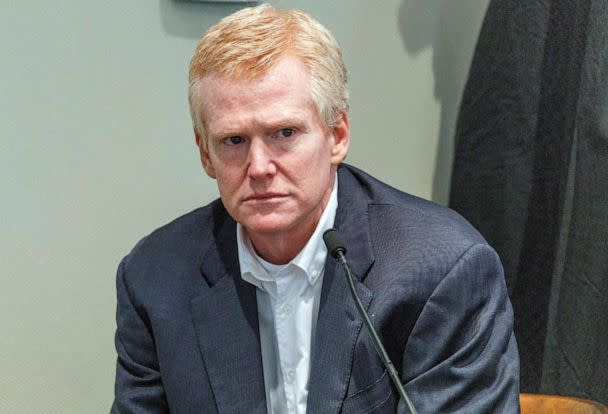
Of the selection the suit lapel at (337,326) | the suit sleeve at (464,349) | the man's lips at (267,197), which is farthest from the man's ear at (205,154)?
the suit sleeve at (464,349)

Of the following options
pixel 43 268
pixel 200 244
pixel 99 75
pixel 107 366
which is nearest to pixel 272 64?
pixel 200 244

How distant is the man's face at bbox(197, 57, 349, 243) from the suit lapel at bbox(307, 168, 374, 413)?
0.10 m

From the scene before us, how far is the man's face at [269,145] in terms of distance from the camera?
147 cm

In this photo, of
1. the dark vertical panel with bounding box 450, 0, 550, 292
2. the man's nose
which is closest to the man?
the man's nose

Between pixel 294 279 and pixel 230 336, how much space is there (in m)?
0.14

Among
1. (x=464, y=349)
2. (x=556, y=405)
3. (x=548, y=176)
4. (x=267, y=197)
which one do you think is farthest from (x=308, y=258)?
(x=548, y=176)

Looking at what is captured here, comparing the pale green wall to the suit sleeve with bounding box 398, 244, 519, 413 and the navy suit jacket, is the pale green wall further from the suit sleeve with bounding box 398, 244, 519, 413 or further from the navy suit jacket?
the suit sleeve with bounding box 398, 244, 519, 413

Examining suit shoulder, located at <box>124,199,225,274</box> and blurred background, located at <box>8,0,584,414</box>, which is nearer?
suit shoulder, located at <box>124,199,225,274</box>

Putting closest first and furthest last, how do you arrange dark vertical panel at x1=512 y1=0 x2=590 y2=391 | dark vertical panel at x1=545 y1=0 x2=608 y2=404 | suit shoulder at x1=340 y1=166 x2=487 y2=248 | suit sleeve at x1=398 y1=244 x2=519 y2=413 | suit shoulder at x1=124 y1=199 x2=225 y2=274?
suit sleeve at x1=398 y1=244 x2=519 y2=413 < suit shoulder at x1=340 y1=166 x2=487 y2=248 < suit shoulder at x1=124 y1=199 x2=225 y2=274 < dark vertical panel at x1=545 y1=0 x2=608 y2=404 < dark vertical panel at x1=512 y1=0 x2=590 y2=391

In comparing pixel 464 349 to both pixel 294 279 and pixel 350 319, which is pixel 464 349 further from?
pixel 294 279

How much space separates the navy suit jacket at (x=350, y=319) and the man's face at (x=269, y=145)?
0.44 feet

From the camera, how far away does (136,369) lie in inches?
Answer: 65.4

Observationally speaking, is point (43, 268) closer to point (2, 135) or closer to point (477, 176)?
point (2, 135)

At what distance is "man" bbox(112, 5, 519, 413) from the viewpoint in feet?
4.83
